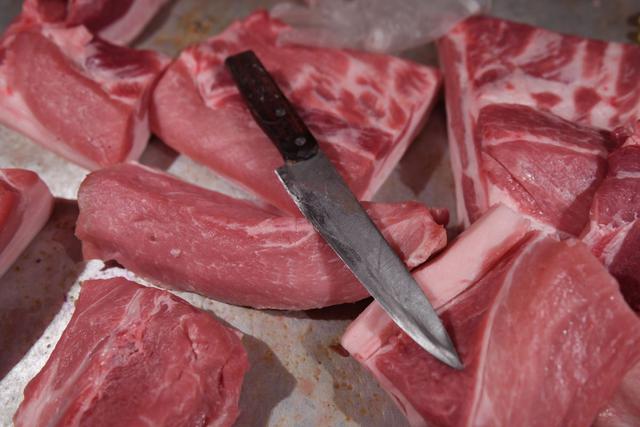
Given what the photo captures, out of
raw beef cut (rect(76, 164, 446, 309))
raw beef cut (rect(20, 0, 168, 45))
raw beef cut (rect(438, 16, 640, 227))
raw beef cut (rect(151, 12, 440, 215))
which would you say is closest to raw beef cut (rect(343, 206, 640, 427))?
raw beef cut (rect(76, 164, 446, 309))

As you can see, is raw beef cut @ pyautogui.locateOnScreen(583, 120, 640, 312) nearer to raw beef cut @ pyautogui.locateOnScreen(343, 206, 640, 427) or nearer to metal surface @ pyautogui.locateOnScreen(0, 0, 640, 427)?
raw beef cut @ pyautogui.locateOnScreen(343, 206, 640, 427)

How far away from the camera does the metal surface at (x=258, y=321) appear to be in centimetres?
244

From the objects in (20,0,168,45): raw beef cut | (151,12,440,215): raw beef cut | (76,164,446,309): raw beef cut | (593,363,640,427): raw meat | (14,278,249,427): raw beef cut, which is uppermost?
(20,0,168,45): raw beef cut

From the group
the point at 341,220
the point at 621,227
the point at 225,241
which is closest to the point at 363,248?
the point at 341,220

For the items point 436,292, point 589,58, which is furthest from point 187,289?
point 589,58

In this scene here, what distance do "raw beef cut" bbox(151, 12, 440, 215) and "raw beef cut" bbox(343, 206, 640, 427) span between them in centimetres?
89

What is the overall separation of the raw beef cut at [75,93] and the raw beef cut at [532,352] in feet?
5.42

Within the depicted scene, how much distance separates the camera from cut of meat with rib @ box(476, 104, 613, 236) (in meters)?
2.45

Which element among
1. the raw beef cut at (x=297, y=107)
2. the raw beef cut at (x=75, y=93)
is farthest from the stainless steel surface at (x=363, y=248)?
the raw beef cut at (x=75, y=93)

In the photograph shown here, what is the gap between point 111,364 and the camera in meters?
2.13

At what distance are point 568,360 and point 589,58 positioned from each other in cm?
164

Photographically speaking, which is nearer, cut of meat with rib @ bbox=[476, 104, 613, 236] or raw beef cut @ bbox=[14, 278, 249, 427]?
raw beef cut @ bbox=[14, 278, 249, 427]

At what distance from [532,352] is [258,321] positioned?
3.87ft

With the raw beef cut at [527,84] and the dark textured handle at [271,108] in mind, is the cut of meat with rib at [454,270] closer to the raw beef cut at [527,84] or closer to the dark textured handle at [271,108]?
the raw beef cut at [527,84]
